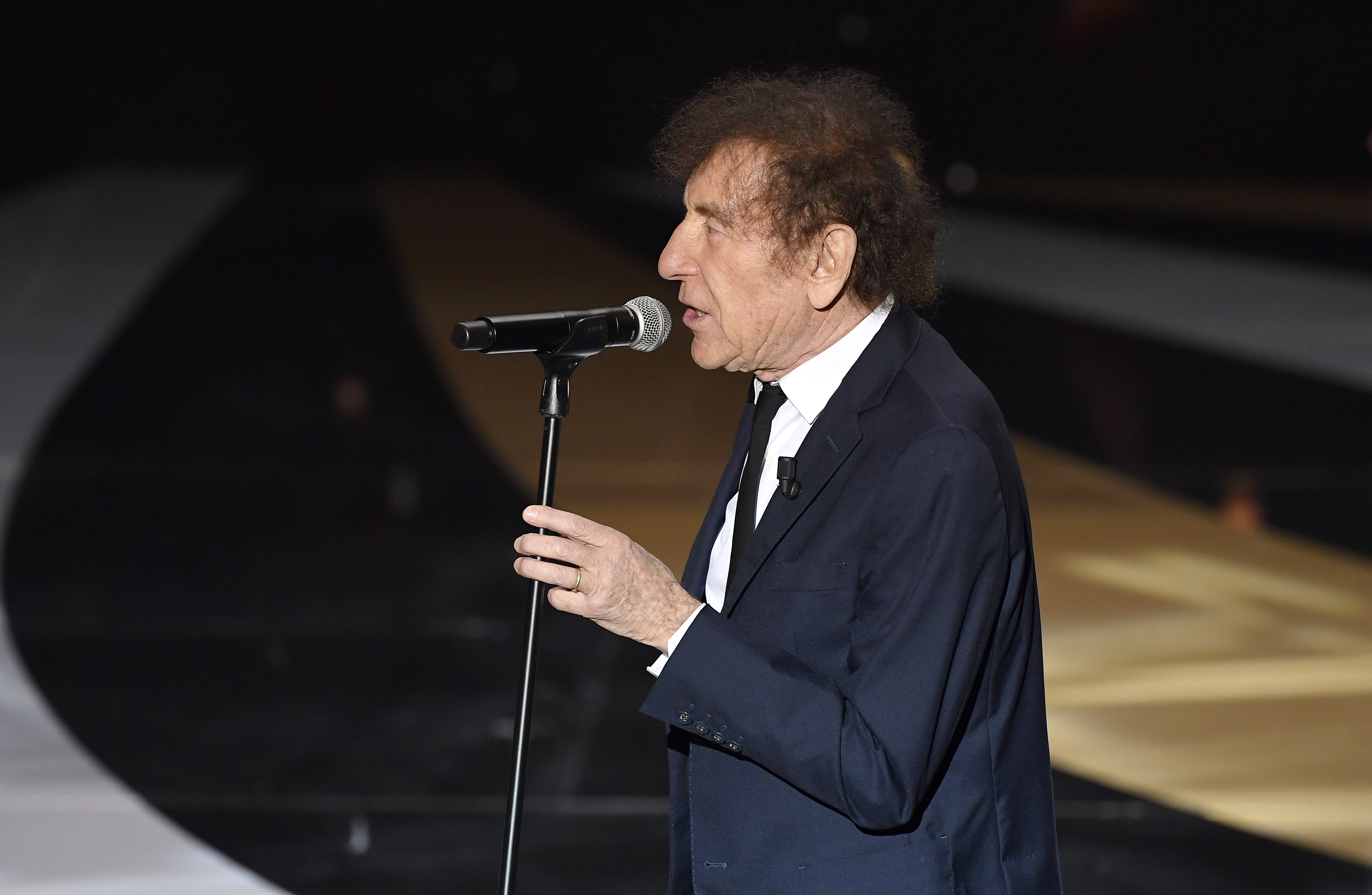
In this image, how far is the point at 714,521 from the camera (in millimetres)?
1672

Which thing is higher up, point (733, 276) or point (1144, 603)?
point (733, 276)

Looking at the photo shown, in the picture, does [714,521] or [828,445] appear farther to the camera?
[714,521]

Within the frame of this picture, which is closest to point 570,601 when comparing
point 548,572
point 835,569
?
point 548,572

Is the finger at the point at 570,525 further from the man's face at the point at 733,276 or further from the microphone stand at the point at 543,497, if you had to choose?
the man's face at the point at 733,276

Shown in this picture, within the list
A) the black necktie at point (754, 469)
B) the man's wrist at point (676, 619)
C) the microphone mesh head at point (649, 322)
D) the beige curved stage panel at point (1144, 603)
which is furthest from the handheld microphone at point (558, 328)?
the beige curved stage panel at point (1144, 603)

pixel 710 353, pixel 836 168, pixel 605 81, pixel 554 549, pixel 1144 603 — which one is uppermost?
pixel 605 81

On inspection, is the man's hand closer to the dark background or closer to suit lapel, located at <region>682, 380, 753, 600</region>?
suit lapel, located at <region>682, 380, 753, 600</region>

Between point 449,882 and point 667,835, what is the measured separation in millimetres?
513

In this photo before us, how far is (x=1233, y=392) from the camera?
265 inches

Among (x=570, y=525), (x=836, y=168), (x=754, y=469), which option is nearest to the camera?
(x=570, y=525)

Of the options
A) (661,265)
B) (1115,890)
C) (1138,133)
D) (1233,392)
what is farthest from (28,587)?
(1138,133)

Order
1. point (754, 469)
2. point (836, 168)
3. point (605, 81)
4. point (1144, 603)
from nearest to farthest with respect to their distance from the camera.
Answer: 1. point (836, 168)
2. point (754, 469)
3. point (1144, 603)
4. point (605, 81)

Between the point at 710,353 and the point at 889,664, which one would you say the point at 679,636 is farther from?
the point at 710,353

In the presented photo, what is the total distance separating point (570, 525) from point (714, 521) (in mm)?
359
